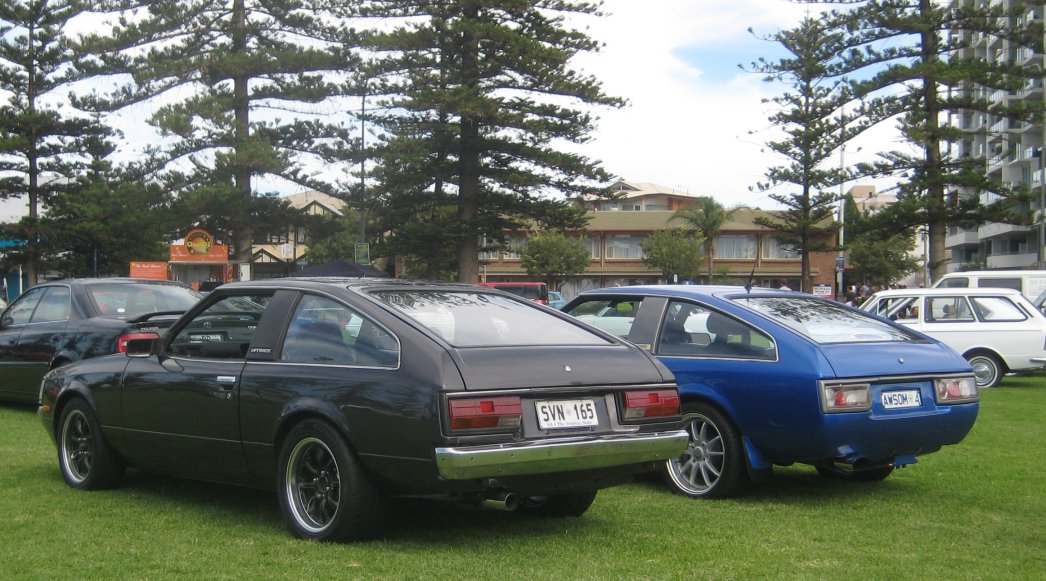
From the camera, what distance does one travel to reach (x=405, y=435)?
5.17m

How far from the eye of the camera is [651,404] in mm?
5789

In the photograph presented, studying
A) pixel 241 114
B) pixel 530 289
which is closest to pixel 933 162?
pixel 530 289

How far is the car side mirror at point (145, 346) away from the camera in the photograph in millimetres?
6789


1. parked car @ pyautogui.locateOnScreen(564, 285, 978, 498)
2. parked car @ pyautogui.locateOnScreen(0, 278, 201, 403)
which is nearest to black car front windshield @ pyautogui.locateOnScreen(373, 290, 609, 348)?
parked car @ pyautogui.locateOnScreen(564, 285, 978, 498)

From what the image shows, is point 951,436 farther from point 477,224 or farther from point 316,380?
point 477,224

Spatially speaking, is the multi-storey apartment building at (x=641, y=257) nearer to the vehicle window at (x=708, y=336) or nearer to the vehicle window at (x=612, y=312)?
the vehicle window at (x=612, y=312)

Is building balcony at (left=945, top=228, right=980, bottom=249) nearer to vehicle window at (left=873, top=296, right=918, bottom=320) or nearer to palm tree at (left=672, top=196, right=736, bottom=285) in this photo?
palm tree at (left=672, top=196, right=736, bottom=285)

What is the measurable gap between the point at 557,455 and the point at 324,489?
4.23ft

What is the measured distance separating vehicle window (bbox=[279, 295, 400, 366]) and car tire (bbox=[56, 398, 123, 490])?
1.96 m

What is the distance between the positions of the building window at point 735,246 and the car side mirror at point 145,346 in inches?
3073

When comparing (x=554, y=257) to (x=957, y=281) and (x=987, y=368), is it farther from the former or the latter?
(x=987, y=368)

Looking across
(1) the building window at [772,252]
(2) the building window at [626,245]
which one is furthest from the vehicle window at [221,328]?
(2) the building window at [626,245]

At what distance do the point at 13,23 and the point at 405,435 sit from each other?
141 feet

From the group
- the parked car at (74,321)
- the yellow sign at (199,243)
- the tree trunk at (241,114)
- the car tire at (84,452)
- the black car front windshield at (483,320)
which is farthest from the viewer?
the yellow sign at (199,243)
